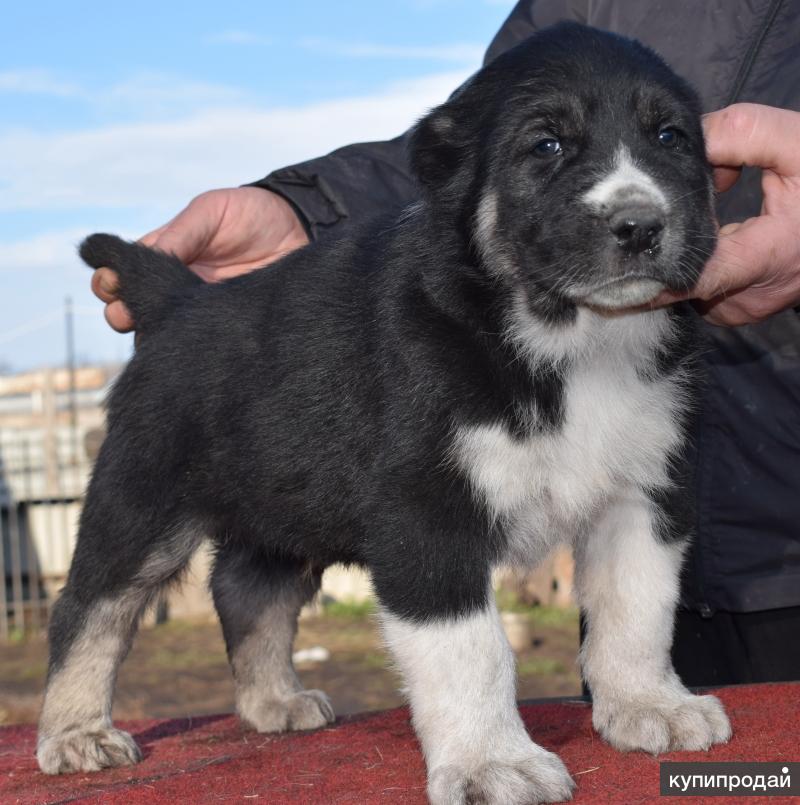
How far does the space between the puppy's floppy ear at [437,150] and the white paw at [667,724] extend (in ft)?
5.50

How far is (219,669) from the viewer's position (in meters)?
12.4

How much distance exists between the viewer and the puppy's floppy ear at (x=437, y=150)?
373 centimetres

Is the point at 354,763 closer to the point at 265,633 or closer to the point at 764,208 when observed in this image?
the point at 265,633

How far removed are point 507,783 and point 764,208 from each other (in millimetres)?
1865

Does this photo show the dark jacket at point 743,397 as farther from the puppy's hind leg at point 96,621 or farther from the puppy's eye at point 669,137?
the puppy's hind leg at point 96,621

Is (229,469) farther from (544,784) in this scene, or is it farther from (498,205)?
(544,784)

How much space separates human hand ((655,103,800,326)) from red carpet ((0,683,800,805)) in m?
1.27

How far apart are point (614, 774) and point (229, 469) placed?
162cm

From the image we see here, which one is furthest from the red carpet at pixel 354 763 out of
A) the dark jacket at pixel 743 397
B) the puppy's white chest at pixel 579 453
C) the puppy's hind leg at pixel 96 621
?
the puppy's white chest at pixel 579 453

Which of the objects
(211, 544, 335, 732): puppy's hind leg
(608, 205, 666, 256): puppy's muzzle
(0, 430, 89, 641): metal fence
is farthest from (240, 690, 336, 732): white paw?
(0, 430, 89, 641): metal fence

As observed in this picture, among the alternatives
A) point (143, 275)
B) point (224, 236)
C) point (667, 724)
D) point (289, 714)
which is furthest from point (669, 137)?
point (289, 714)

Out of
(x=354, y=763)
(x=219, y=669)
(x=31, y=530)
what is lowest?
(x=219, y=669)

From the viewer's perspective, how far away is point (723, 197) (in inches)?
175

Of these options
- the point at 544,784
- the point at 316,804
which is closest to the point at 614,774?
the point at 544,784
